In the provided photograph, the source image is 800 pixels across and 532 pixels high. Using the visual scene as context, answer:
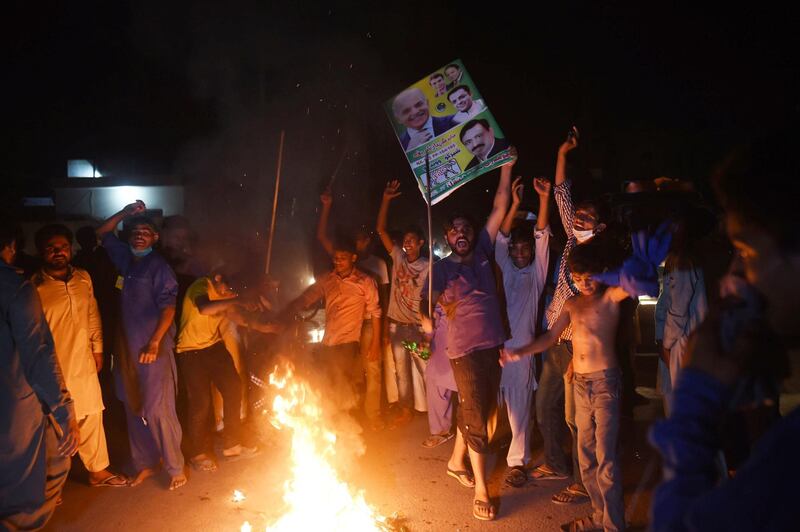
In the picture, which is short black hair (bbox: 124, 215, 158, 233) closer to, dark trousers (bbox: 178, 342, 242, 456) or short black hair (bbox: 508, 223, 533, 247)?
dark trousers (bbox: 178, 342, 242, 456)

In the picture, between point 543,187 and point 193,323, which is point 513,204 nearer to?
point 543,187

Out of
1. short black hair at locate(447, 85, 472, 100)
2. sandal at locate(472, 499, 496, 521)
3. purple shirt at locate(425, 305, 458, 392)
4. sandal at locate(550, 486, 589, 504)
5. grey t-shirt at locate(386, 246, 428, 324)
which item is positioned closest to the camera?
sandal at locate(472, 499, 496, 521)

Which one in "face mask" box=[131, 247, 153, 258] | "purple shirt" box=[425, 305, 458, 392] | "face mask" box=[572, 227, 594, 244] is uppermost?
"face mask" box=[572, 227, 594, 244]

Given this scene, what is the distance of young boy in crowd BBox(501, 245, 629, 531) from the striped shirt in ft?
1.78

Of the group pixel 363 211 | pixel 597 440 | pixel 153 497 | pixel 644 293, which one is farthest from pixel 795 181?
pixel 363 211

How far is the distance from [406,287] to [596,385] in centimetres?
291

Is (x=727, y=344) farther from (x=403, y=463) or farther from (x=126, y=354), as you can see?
(x=126, y=354)

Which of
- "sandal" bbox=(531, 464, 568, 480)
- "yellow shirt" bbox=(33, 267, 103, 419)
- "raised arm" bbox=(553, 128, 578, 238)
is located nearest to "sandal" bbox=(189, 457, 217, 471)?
"yellow shirt" bbox=(33, 267, 103, 419)

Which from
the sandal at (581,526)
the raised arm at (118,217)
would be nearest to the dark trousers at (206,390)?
the raised arm at (118,217)

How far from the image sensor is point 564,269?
4.42 m

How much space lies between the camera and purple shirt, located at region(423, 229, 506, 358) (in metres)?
4.14

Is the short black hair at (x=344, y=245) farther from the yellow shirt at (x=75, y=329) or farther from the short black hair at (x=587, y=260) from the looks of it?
the short black hair at (x=587, y=260)

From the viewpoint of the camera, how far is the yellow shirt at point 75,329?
14.5ft

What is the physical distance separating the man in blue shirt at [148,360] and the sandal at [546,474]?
314cm
